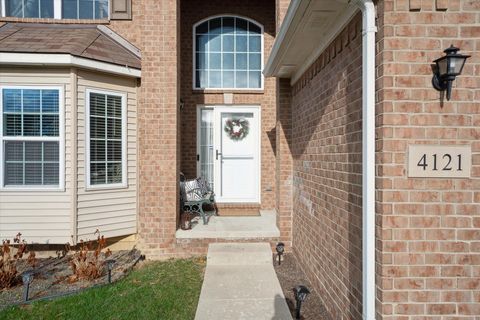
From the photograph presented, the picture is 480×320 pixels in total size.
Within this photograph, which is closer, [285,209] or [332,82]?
[332,82]

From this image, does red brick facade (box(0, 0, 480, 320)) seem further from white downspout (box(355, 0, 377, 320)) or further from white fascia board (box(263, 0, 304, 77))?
white fascia board (box(263, 0, 304, 77))

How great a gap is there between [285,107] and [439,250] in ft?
13.2

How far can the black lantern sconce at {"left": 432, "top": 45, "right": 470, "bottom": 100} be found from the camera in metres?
2.19

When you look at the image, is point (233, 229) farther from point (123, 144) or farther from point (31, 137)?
point (31, 137)

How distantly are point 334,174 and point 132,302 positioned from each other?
2904 millimetres

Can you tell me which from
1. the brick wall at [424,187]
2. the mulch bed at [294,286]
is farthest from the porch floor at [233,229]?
the brick wall at [424,187]

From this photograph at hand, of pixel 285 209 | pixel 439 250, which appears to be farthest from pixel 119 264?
pixel 439 250

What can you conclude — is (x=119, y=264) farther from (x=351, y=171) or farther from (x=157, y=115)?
(x=351, y=171)

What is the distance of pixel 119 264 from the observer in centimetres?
545

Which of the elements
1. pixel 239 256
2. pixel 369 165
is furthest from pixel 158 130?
pixel 369 165

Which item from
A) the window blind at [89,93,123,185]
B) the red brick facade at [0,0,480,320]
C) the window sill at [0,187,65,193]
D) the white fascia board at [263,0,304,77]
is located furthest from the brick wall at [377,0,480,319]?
the window sill at [0,187,65,193]

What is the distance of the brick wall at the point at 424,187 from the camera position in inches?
91.2

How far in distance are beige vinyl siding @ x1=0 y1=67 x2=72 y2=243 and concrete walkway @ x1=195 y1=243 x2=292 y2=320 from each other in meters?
2.51

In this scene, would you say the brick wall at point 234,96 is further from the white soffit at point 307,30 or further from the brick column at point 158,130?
the white soffit at point 307,30
